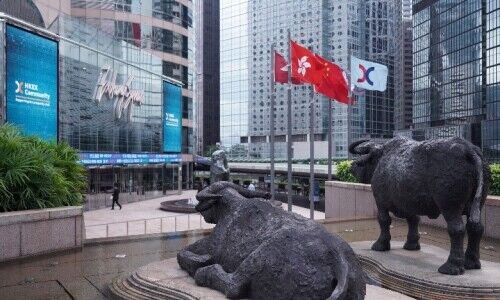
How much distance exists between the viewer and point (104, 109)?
34969 mm

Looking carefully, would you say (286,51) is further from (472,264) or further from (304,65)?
(472,264)

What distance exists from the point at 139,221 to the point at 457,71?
3270 inches

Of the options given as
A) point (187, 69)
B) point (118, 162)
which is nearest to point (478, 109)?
point (187, 69)

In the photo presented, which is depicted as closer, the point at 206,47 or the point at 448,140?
the point at 448,140

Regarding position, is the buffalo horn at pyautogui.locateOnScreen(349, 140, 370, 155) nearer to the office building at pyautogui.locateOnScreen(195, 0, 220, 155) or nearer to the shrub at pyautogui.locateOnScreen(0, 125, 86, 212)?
the shrub at pyautogui.locateOnScreen(0, 125, 86, 212)

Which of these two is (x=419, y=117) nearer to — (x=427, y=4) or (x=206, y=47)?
(x=427, y=4)

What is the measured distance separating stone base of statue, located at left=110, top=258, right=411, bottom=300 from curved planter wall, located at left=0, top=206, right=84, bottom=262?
128 inches

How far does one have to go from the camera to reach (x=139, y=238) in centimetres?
1264

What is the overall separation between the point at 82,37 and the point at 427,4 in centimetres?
7919

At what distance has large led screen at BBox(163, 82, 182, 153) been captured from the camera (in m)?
43.0

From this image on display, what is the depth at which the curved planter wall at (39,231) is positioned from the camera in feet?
32.7

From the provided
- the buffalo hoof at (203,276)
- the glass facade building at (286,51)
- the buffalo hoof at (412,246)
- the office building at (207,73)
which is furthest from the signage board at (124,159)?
the office building at (207,73)

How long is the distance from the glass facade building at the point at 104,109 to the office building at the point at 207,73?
106 m

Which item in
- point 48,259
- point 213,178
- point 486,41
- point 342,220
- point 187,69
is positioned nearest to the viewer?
point 48,259
